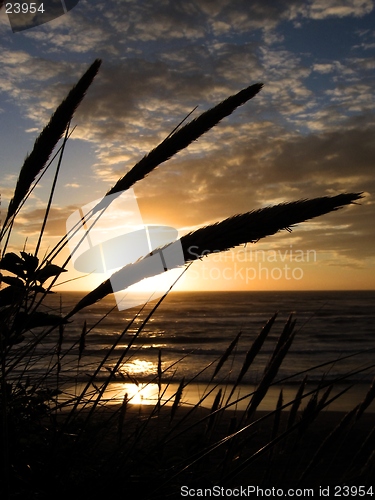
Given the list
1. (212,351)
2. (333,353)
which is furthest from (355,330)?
(212,351)

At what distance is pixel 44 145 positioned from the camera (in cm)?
124

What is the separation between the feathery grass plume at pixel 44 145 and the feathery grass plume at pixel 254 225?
0.49 meters

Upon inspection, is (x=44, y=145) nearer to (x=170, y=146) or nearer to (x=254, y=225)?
(x=170, y=146)

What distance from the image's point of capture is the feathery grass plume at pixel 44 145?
1227mm

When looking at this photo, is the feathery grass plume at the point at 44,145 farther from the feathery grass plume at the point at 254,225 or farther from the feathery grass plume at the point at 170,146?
the feathery grass plume at the point at 254,225

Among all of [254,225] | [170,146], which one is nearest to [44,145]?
[170,146]

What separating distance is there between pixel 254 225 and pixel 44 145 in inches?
25.6

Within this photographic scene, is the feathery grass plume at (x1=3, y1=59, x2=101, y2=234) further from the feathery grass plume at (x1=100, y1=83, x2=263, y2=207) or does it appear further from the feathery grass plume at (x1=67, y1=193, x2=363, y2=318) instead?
the feathery grass plume at (x1=67, y1=193, x2=363, y2=318)

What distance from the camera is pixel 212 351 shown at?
18.3 metres

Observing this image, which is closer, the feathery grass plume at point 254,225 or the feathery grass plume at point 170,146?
the feathery grass plume at point 254,225

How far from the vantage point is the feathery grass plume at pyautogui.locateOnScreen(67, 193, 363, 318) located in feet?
2.79

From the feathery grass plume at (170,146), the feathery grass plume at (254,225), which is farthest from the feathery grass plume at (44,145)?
the feathery grass plume at (254,225)

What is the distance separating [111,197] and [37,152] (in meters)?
0.26

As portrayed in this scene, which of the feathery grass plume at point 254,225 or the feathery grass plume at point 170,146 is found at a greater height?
the feathery grass plume at point 170,146
